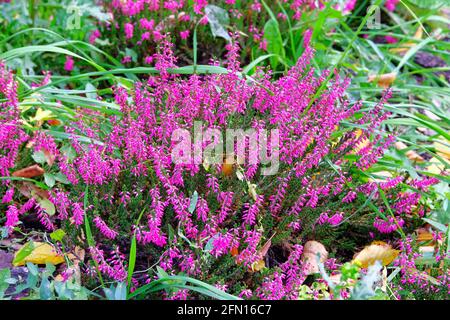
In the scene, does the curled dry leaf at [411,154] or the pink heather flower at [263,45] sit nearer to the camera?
the curled dry leaf at [411,154]

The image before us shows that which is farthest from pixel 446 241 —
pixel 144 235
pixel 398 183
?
pixel 144 235

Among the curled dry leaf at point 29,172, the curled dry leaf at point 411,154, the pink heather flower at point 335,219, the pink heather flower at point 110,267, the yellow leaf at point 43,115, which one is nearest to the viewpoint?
the pink heather flower at point 110,267

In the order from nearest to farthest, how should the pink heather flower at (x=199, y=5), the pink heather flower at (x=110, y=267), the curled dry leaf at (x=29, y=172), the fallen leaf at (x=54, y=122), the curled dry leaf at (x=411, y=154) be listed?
the pink heather flower at (x=110, y=267) < the curled dry leaf at (x=29, y=172) < the fallen leaf at (x=54, y=122) < the curled dry leaf at (x=411, y=154) < the pink heather flower at (x=199, y=5)

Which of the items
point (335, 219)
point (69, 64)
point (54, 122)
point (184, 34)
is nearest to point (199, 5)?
point (184, 34)

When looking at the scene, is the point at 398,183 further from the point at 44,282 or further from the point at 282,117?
the point at 44,282

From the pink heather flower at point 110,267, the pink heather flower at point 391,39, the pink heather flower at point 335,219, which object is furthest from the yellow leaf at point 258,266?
the pink heather flower at point 391,39

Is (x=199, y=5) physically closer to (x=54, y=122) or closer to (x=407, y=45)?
(x=54, y=122)

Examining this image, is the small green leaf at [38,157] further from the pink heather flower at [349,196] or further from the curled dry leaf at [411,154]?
the curled dry leaf at [411,154]

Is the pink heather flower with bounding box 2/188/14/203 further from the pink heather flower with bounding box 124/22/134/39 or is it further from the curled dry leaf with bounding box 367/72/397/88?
the curled dry leaf with bounding box 367/72/397/88
